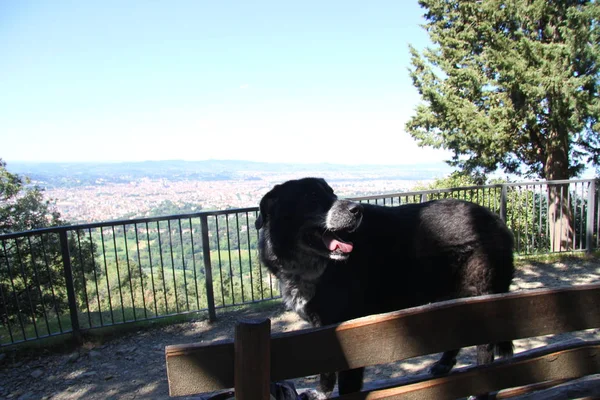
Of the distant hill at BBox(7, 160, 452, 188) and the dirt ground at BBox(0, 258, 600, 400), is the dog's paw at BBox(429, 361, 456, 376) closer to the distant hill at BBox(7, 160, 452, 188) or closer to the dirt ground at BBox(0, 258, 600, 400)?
the dirt ground at BBox(0, 258, 600, 400)

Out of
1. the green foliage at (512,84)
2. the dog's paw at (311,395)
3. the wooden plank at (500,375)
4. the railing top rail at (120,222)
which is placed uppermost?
the green foliage at (512,84)

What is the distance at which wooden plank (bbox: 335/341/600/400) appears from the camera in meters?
1.51

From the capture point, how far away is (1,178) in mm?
9203

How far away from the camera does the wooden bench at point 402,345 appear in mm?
1155

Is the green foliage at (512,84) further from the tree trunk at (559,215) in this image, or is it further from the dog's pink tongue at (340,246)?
the dog's pink tongue at (340,246)

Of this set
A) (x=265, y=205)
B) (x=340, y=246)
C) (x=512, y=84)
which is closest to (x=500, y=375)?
(x=340, y=246)

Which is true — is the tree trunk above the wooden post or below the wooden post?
below

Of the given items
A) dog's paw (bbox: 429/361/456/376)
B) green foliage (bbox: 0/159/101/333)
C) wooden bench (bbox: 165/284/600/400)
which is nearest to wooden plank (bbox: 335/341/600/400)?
wooden bench (bbox: 165/284/600/400)

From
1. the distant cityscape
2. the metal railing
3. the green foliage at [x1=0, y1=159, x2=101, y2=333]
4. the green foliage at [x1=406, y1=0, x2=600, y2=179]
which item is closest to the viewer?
the metal railing

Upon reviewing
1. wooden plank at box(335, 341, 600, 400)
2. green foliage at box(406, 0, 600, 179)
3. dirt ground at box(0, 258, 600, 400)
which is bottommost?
dirt ground at box(0, 258, 600, 400)

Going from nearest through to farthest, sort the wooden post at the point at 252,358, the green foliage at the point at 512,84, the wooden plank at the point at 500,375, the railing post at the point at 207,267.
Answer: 1. the wooden post at the point at 252,358
2. the wooden plank at the point at 500,375
3. the railing post at the point at 207,267
4. the green foliage at the point at 512,84

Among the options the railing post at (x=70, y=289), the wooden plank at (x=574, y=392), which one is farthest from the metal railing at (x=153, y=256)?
the wooden plank at (x=574, y=392)

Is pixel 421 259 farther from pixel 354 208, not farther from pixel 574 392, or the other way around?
pixel 574 392

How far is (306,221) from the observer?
298cm
